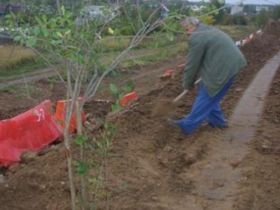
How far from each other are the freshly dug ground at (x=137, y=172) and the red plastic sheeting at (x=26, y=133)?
30 cm

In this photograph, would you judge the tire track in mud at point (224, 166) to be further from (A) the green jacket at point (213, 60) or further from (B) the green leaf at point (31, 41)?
(B) the green leaf at point (31, 41)

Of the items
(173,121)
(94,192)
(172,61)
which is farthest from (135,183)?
(172,61)

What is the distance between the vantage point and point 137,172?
269 inches

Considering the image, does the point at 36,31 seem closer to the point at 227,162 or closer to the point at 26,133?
the point at 26,133

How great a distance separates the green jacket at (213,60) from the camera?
8.59 metres

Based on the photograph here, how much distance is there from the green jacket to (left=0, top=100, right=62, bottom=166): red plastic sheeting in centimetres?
203

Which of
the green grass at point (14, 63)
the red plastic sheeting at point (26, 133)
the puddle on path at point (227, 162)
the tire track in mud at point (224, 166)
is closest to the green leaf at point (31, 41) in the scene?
the tire track in mud at point (224, 166)

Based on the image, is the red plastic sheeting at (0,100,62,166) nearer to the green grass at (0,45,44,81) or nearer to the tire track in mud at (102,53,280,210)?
the tire track in mud at (102,53,280,210)

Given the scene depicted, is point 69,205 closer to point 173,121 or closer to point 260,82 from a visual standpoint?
point 173,121

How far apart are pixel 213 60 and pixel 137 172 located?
2523mm

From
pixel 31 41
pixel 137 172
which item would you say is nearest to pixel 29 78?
pixel 137 172

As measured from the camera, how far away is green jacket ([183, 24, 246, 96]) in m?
8.59

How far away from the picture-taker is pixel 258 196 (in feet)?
20.5

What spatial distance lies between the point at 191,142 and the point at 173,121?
0.58 m
